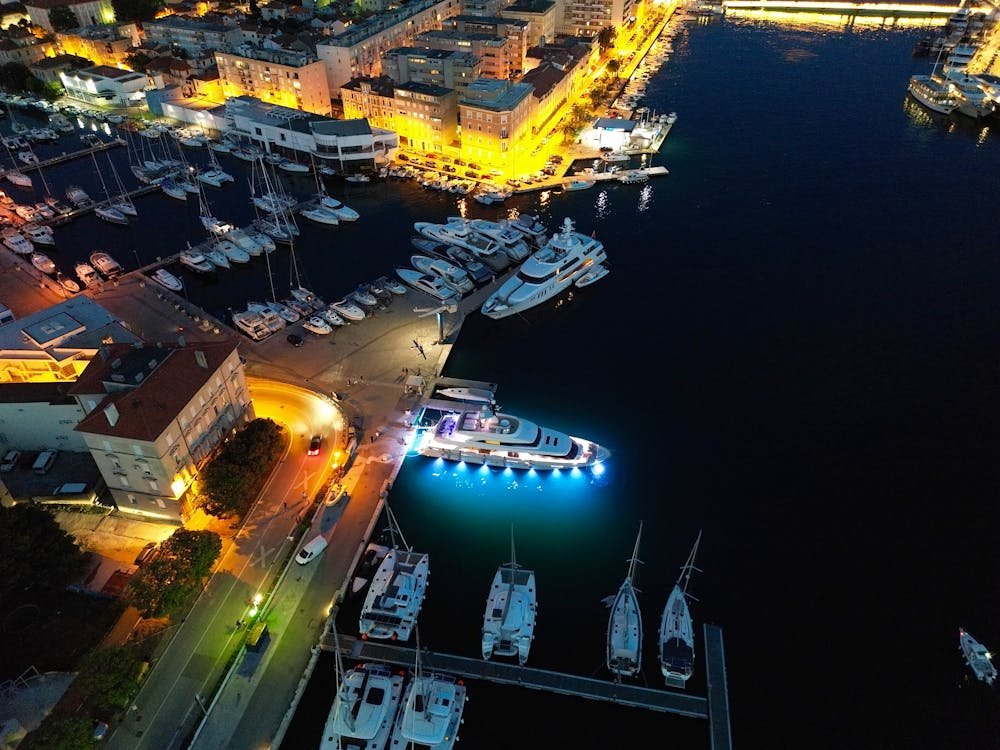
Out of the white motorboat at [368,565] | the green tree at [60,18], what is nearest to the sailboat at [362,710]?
the white motorboat at [368,565]

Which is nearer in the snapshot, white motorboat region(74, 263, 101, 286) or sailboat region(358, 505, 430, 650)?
sailboat region(358, 505, 430, 650)

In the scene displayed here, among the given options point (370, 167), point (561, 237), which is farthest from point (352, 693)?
point (370, 167)

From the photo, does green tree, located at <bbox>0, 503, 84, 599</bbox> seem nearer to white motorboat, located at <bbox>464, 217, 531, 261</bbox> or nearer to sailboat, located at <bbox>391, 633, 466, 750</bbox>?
sailboat, located at <bbox>391, 633, 466, 750</bbox>

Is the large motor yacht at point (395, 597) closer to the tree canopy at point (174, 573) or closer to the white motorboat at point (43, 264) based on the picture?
the tree canopy at point (174, 573)

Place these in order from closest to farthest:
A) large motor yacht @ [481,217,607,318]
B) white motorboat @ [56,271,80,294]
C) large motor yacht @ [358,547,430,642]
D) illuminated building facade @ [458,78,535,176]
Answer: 1. large motor yacht @ [358,547,430,642]
2. large motor yacht @ [481,217,607,318]
3. white motorboat @ [56,271,80,294]
4. illuminated building facade @ [458,78,535,176]

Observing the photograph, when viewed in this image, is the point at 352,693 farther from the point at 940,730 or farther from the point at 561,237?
the point at 561,237

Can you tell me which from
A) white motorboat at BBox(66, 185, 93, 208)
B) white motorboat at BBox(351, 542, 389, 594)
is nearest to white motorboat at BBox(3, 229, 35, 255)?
white motorboat at BBox(66, 185, 93, 208)

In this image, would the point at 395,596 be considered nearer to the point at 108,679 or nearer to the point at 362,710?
the point at 362,710
